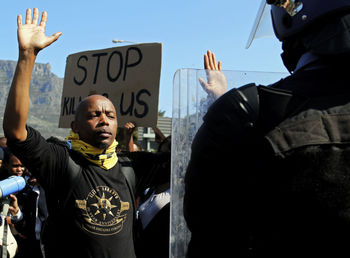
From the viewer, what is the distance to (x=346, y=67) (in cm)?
117

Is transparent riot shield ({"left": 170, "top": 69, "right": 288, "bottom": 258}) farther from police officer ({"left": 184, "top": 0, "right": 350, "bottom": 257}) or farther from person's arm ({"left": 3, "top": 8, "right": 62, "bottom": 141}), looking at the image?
person's arm ({"left": 3, "top": 8, "right": 62, "bottom": 141})

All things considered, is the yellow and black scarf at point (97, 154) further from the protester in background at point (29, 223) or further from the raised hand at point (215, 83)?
the protester in background at point (29, 223)

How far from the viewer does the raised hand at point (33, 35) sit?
218 cm

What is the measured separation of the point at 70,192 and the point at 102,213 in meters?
0.23

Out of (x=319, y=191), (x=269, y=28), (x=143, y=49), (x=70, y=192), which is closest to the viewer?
(x=319, y=191)

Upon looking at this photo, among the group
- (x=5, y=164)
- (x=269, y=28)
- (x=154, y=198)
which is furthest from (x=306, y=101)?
(x=5, y=164)

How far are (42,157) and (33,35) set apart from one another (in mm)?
669

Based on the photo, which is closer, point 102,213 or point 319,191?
point 319,191

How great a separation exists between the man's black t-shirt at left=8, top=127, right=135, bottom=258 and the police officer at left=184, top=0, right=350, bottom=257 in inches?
53.9

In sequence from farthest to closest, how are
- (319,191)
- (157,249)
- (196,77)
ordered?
(157,249)
(196,77)
(319,191)

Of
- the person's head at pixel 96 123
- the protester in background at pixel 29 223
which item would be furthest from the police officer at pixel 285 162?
the protester in background at pixel 29 223

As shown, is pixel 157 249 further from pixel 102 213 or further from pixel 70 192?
pixel 70 192

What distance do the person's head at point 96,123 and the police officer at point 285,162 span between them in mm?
1680

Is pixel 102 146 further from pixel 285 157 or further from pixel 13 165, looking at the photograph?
pixel 13 165
